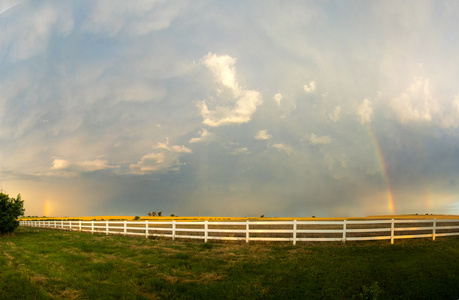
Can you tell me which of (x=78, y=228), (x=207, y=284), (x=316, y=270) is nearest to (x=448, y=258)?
(x=316, y=270)

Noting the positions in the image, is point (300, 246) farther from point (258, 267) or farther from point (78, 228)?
point (78, 228)

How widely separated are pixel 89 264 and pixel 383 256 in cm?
1112

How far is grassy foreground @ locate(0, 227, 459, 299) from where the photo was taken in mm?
8000

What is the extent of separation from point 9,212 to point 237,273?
2131 centimetres

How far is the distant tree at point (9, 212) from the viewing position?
2280 centimetres

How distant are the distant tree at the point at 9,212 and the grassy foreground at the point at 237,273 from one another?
10665 millimetres

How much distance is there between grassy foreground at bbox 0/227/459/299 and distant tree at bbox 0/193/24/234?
1067 centimetres

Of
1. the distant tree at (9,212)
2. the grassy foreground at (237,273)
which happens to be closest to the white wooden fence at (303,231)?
the grassy foreground at (237,273)

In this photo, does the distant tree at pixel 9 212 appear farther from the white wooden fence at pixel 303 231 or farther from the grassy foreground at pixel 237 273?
the grassy foreground at pixel 237 273

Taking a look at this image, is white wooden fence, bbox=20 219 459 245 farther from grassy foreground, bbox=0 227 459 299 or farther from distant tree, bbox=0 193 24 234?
distant tree, bbox=0 193 24 234

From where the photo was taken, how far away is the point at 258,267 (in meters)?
10.5

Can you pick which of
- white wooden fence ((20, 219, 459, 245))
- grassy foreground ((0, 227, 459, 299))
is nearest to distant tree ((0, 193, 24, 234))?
white wooden fence ((20, 219, 459, 245))

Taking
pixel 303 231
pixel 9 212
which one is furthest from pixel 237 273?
pixel 9 212

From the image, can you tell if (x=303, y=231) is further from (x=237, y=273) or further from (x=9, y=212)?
(x=9, y=212)
